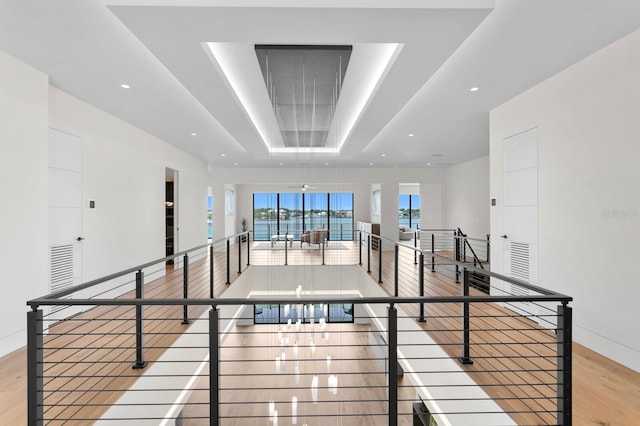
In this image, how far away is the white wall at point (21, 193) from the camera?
8.46 ft

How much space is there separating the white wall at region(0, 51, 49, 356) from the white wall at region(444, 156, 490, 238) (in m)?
7.76

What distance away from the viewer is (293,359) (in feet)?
8.73

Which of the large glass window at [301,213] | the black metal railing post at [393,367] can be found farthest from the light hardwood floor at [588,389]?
the large glass window at [301,213]

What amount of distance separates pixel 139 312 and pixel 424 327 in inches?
98.4

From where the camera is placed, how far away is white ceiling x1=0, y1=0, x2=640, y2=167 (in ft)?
6.19

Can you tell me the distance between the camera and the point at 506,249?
149 inches

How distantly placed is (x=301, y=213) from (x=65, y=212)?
8.65 meters

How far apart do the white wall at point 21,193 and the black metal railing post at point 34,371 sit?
161 centimetres

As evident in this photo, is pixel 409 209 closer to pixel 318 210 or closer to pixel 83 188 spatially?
pixel 318 210

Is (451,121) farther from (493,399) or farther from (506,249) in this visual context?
(493,399)

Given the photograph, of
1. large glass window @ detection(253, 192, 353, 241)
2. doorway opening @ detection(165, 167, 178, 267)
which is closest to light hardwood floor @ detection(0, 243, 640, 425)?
doorway opening @ detection(165, 167, 178, 267)

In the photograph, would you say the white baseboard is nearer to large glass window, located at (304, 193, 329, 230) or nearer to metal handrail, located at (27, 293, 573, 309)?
metal handrail, located at (27, 293, 573, 309)

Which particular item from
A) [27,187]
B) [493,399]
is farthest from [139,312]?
[493,399]

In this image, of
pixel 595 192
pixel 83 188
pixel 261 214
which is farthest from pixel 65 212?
pixel 261 214
